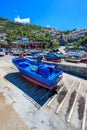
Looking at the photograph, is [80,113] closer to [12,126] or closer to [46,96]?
[46,96]

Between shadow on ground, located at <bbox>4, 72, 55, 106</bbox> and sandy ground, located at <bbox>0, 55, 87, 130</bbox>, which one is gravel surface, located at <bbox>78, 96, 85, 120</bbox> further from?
shadow on ground, located at <bbox>4, 72, 55, 106</bbox>

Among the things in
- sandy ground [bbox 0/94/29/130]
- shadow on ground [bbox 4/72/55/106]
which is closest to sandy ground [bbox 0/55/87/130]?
sandy ground [bbox 0/94/29/130]

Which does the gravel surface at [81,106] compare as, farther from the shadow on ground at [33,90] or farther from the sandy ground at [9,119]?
the sandy ground at [9,119]

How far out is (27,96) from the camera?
6.18m

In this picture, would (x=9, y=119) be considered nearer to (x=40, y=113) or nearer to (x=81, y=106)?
(x=40, y=113)

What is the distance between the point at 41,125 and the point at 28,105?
140 cm

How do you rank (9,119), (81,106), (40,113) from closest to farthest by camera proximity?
(9,119) → (40,113) → (81,106)

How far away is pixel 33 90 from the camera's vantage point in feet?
22.7

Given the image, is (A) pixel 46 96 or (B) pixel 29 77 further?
(B) pixel 29 77

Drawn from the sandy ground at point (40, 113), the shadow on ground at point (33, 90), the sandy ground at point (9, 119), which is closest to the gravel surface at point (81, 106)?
the sandy ground at point (40, 113)

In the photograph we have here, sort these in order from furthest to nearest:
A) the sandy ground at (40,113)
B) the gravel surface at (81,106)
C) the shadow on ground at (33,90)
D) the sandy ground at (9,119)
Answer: the shadow on ground at (33,90) → the gravel surface at (81,106) → the sandy ground at (40,113) → the sandy ground at (9,119)

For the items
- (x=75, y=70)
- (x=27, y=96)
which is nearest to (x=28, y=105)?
(x=27, y=96)

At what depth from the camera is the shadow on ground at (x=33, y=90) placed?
6.04 metres

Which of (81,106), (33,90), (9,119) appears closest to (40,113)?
(9,119)
